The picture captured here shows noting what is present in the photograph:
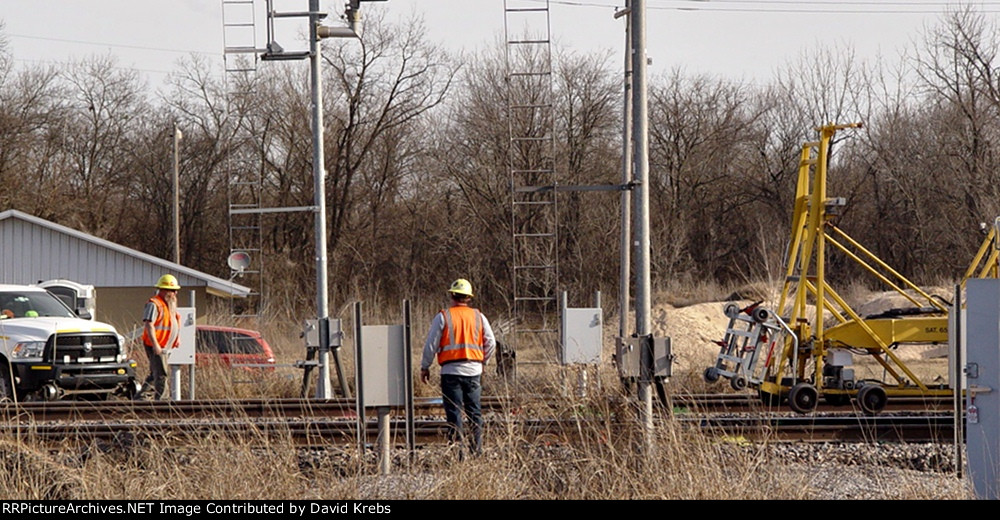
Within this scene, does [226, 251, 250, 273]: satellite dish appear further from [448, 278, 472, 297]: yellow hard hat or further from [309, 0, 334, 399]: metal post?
[448, 278, 472, 297]: yellow hard hat

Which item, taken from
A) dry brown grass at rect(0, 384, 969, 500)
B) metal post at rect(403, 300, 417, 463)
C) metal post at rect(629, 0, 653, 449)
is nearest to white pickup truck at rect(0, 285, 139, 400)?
metal post at rect(403, 300, 417, 463)

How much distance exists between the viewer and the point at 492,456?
7.92 meters

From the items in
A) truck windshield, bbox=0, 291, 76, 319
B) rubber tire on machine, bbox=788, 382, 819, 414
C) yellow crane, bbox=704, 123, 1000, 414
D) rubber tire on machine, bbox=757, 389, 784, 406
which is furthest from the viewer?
truck windshield, bbox=0, 291, 76, 319

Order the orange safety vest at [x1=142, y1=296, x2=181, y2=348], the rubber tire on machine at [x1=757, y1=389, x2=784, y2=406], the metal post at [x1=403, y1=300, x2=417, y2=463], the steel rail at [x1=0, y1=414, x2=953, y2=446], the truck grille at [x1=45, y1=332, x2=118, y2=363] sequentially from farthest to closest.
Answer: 1. the truck grille at [x1=45, y1=332, x2=118, y2=363]
2. the orange safety vest at [x1=142, y1=296, x2=181, y2=348]
3. the rubber tire on machine at [x1=757, y1=389, x2=784, y2=406]
4. the metal post at [x1=403, y1=300, x2=417, y2=463]
5. the steel rail at [x1=0, y1=414, x2=953, y2=446]

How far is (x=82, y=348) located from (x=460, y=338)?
853cm

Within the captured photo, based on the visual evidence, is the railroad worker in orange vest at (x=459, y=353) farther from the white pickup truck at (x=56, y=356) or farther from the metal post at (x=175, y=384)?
the white pickup truck at (x=56, y=356)

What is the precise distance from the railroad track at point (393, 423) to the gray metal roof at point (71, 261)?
19345mm

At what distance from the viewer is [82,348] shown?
17.0m

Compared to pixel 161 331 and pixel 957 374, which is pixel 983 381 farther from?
pixel 161 331

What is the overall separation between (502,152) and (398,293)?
6558 millimetres

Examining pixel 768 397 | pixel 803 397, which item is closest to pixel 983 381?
pixel 803 397

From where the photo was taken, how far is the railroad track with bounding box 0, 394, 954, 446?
8680mm

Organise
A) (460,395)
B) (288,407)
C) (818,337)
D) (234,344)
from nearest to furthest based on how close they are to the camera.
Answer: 1. (460,395)
2. (818,337)
3. (288,407)
4. (234,344)
